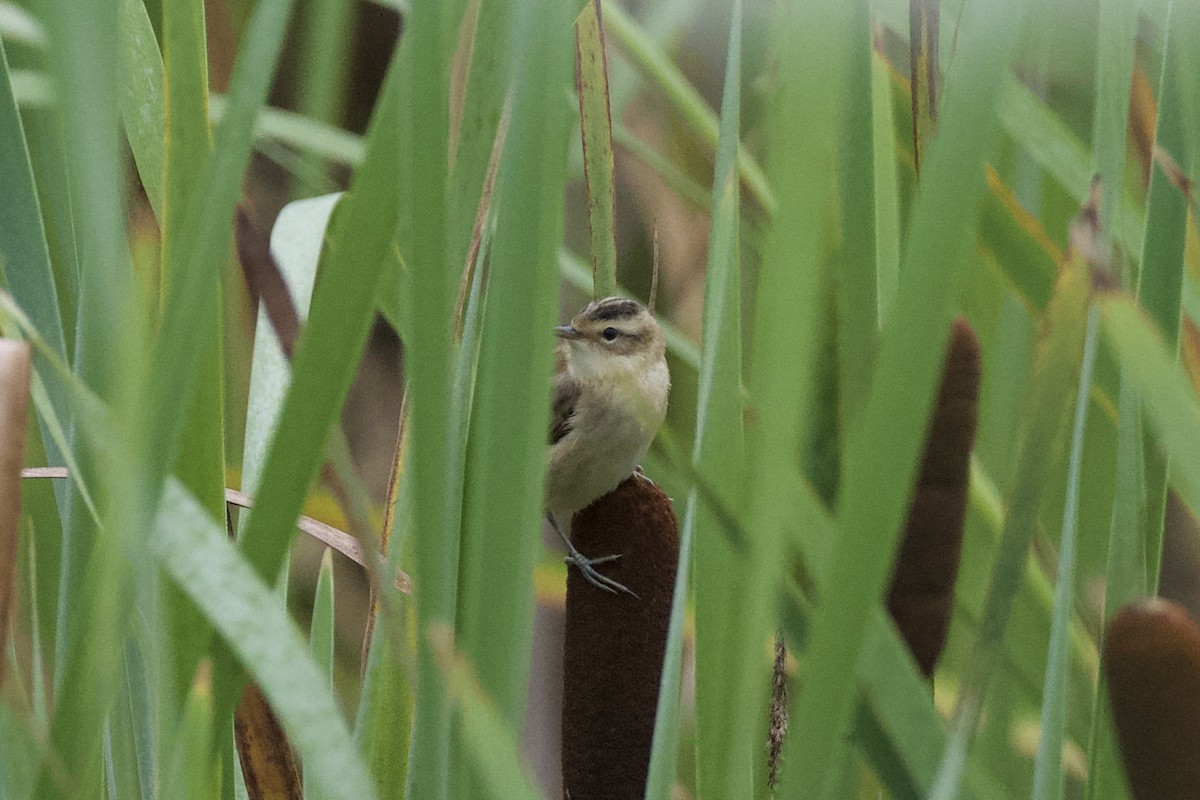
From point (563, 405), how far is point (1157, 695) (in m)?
1.40

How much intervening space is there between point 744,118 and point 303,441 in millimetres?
1676

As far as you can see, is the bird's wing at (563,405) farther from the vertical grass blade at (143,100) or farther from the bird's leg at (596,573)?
the vertical grass blade at (143,100)

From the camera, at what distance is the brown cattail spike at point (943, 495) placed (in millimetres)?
709

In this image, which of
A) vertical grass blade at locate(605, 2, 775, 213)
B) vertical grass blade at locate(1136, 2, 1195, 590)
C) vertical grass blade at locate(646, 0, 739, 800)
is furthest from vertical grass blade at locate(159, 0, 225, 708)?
vertical grass blade at locate(605, 2, 775, 213)

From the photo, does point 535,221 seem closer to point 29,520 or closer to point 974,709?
point 974,709

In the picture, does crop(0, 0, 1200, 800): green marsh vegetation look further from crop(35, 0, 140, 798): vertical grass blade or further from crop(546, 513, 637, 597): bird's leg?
crop(546, 513, 637, 597): bird's leg

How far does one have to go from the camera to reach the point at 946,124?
0.51 metres

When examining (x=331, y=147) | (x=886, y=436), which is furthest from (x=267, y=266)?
(x=331, y=147)

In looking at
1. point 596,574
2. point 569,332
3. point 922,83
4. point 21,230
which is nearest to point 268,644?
point 21,230

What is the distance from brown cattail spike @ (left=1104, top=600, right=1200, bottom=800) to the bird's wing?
1322 mm

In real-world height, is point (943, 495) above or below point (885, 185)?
below

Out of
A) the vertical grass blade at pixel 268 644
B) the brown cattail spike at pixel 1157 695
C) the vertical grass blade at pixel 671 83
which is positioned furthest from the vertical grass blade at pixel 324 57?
the brown cattail spike at pixel 1157 695

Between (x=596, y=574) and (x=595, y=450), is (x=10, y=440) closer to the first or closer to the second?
(x=596, y=574)

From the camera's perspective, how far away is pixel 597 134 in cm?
91
